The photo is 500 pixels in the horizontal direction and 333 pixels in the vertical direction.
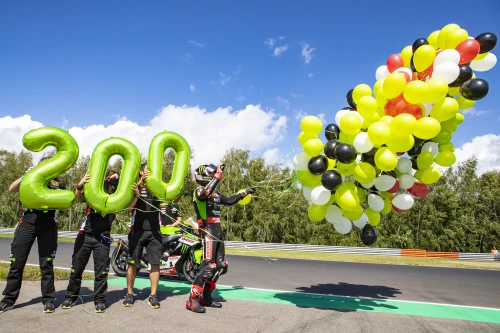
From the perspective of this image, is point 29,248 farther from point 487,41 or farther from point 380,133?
point 487,41

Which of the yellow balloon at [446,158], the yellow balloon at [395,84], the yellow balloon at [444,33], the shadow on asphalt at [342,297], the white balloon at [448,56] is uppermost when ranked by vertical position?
the yellow balloon at [444,33]

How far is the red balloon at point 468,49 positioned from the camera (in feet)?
14.6

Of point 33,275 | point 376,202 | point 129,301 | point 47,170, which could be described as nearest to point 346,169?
point 376,202

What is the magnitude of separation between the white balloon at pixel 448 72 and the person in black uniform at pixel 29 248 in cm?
545

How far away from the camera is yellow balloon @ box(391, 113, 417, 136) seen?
4.12 meters

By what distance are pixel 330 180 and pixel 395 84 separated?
1503mm

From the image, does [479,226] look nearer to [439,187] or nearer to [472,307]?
[439,187]

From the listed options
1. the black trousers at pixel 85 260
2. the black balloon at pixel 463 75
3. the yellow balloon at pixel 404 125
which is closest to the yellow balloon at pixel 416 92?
the yellow balloon at pixel 404 125

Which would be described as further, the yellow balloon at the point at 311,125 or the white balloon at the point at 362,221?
the white balloon at the point at 362,221

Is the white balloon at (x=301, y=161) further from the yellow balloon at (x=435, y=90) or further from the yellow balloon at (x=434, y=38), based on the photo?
the yellow balloon at (x=434, y=38)

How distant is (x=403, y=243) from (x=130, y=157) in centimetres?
3145

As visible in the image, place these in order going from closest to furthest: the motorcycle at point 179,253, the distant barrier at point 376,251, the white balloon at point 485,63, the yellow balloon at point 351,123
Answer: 1. the yellow balloon at point 351,123
2. the white balloon at point 485,63
3. the motorcycle at point 179,253
4. the distant barrier at point 376,251

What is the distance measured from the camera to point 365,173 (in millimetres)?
4520

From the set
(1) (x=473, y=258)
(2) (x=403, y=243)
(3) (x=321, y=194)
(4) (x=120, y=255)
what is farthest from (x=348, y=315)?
(2) (x=403, y=243)
